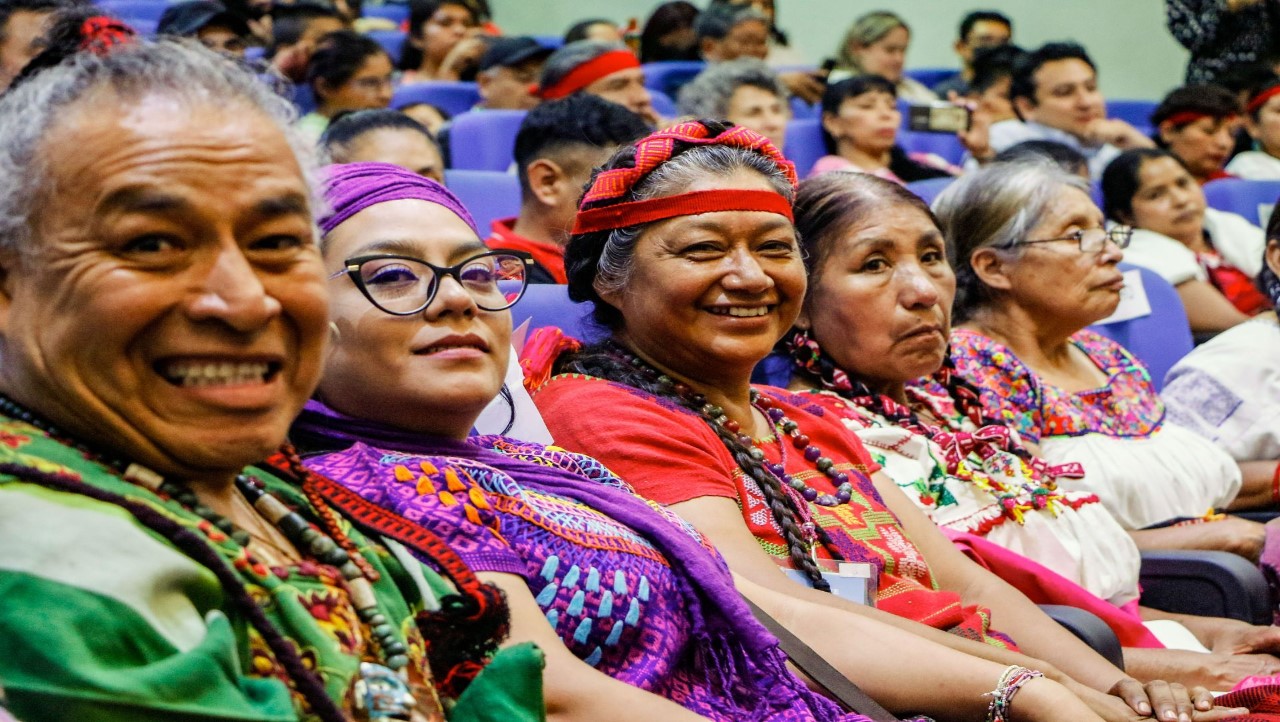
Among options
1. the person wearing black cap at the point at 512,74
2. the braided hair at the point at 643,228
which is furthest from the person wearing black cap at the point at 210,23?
the braided hair at the point at 643,228

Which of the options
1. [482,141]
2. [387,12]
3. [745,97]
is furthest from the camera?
[387,12]

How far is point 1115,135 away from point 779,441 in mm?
4345

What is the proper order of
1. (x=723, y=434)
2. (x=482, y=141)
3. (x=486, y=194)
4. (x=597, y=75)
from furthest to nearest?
(x=597, y=75) < (x=482, y=141) < (x=486, y=194) < (x=723, y=434)

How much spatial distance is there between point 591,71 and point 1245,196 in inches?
95.8

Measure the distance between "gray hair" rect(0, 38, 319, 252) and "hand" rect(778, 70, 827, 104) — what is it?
19.1 ft

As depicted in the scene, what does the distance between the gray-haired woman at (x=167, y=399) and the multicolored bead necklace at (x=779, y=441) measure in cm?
91

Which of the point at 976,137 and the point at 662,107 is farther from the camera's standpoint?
the point at 976,137

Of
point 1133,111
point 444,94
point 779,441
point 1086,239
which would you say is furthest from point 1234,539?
point 1133,111

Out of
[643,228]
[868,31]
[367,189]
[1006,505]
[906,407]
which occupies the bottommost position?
[1006,505]

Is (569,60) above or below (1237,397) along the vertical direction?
above

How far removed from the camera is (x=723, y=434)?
206 cm

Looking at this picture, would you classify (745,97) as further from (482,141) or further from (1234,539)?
(1234,539)

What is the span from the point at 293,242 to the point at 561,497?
534 mm

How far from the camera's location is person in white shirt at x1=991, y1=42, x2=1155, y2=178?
611 centimetres
